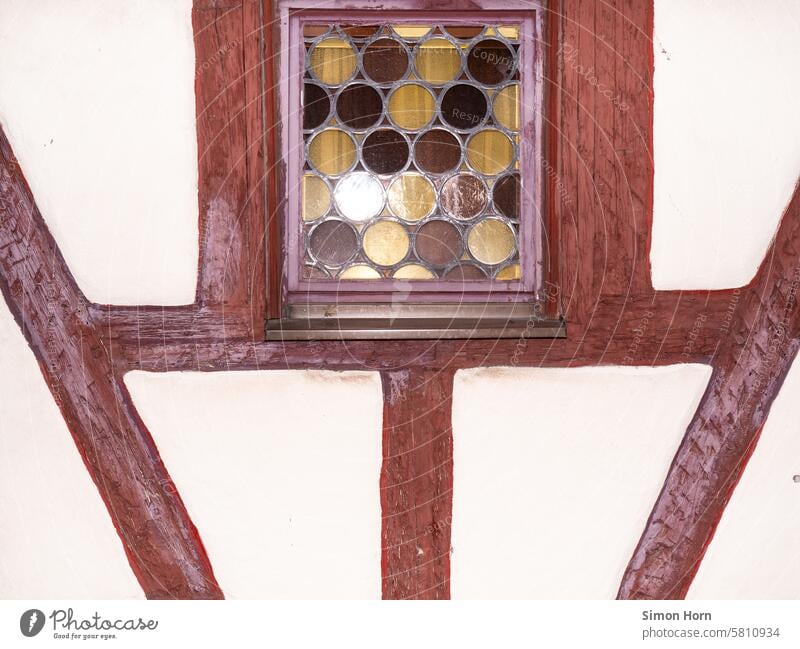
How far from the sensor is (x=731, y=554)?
2.21 m

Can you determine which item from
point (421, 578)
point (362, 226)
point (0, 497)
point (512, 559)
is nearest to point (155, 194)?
point (362, 226)

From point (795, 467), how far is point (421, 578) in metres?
1.17

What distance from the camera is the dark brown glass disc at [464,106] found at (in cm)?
227

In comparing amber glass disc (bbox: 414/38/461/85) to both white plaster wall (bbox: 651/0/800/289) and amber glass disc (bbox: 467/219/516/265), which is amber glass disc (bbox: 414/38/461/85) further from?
white plaster wall (bbox: 651/0/800/289)

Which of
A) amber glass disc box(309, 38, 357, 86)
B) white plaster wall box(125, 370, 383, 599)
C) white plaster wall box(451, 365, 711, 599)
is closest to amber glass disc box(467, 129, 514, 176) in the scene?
Result: amber glass disc box(309, 38, 357, 86)

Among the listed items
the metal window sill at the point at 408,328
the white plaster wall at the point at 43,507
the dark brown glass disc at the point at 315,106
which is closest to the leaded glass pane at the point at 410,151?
the dark brown glass disc at the point at 315,106

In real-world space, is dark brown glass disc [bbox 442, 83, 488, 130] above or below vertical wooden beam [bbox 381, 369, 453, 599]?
above

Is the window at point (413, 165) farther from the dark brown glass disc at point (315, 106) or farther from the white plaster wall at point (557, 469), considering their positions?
the white plaster wall at point (557, 469)

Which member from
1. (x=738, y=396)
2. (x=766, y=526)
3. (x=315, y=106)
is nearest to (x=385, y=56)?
(x=315, y=106)

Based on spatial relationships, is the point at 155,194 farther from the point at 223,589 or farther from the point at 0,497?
the point at 223,589

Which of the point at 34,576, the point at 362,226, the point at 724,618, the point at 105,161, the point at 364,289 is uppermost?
the point at 105,161

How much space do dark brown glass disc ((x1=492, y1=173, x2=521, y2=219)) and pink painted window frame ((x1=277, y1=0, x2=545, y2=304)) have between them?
0.02m

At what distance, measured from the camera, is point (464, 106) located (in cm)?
227

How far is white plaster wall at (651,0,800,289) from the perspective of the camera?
85.4 inches
